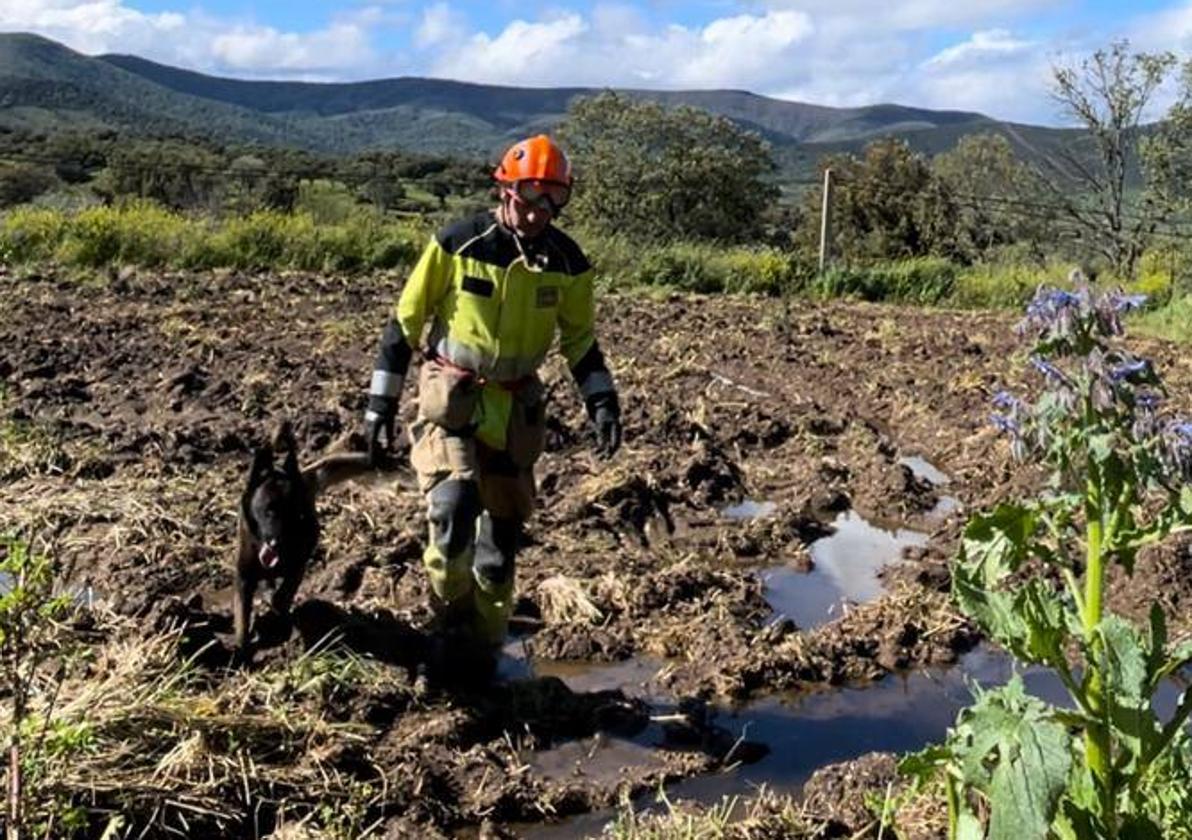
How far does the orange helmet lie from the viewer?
446 cm

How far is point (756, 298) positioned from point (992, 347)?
15.6 feet

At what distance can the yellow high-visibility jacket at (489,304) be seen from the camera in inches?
182

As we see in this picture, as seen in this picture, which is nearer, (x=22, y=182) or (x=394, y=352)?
(x=394, y=352)

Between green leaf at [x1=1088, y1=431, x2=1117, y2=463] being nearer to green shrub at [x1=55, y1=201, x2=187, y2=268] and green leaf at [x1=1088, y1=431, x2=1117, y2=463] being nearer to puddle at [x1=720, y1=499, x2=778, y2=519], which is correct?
puddle at [x1=720, y1=499, x2=778, y2=519]

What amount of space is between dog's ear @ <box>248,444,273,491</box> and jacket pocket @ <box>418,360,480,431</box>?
1.83ft

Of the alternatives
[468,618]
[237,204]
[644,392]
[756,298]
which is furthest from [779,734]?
A: [237,204]

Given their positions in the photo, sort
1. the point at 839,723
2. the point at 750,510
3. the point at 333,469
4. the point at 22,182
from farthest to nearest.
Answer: the point at 22,182, the point at 750,510, the point at 333,469, the point at 839,723

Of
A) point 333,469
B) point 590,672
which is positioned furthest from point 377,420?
point 590,672

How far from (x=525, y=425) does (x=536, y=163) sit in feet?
3.13

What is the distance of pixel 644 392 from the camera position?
1030 cm

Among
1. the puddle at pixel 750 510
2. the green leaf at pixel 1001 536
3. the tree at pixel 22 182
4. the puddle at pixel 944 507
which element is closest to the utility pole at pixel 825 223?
the puddle at pixel 944 507

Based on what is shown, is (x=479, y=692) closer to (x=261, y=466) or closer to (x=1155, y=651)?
(x=261, y=466)

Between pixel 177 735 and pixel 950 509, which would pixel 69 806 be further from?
pixel 950 509

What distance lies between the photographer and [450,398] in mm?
4633
